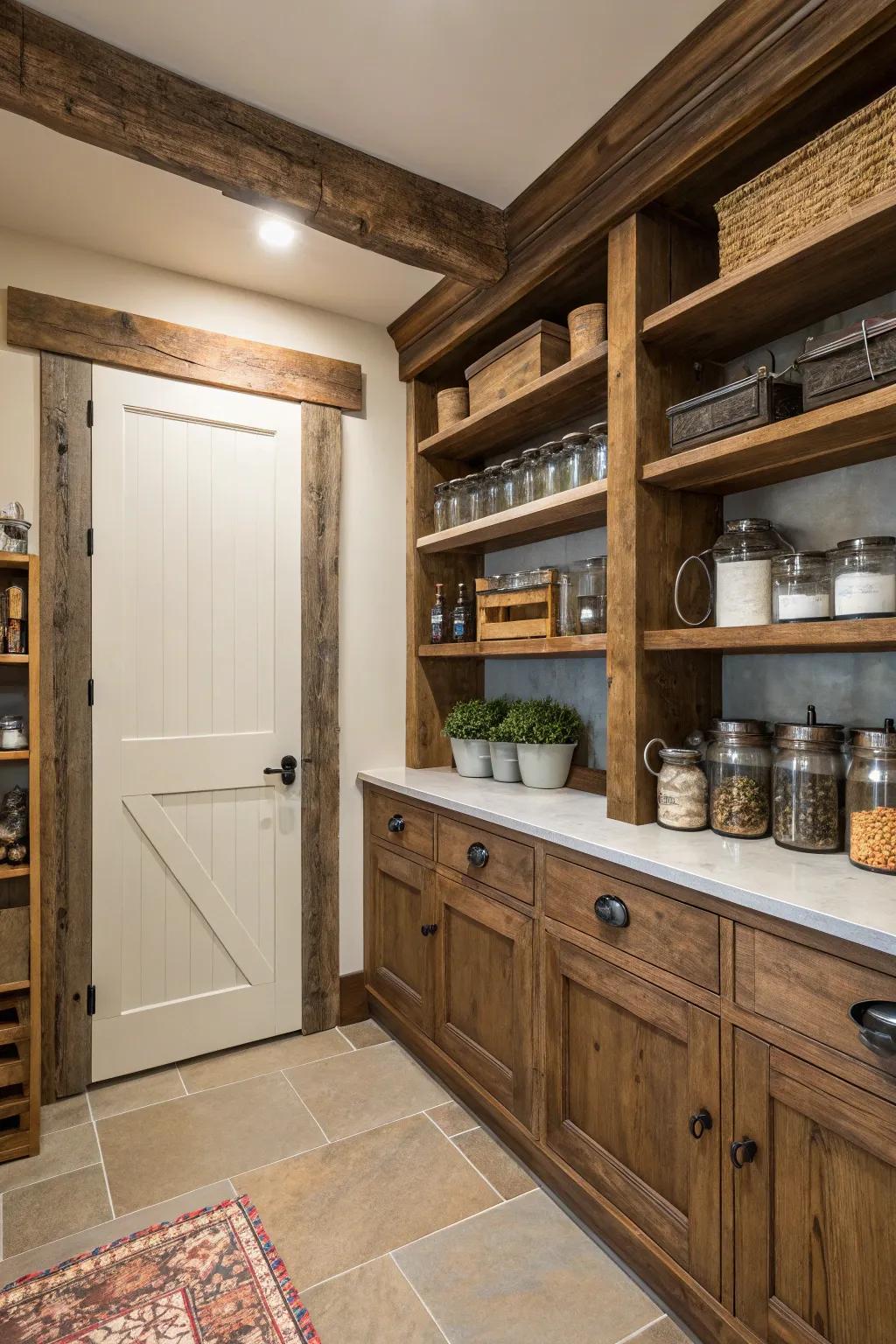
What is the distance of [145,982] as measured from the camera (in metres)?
2.55

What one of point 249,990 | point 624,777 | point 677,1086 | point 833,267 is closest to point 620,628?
point 624,777

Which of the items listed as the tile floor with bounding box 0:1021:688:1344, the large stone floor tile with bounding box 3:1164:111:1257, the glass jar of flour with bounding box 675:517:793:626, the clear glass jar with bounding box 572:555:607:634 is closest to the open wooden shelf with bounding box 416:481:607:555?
the clear glass jar with bounding box 572:555:607:634

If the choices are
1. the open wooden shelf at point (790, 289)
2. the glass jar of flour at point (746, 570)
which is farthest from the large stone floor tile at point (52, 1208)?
the open wooden shelf at point (790, 289)

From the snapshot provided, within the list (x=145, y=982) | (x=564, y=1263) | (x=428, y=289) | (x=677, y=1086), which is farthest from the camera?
(x=428, y=289)

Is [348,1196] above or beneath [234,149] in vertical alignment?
beneath

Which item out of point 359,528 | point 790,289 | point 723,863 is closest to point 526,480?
point 359,528

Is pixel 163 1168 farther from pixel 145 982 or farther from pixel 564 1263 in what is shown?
pixel 564 1263

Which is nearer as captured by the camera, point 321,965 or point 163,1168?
point 163,1168

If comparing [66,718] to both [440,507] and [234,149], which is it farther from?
[234,149]

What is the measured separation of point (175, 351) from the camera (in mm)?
2576

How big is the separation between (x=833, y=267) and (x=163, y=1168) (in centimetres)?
275

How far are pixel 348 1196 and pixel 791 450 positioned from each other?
83.3 inches

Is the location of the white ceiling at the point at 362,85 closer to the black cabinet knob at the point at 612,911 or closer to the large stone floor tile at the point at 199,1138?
the black cabinet knob at the point at 612,911

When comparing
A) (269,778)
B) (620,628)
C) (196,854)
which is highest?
(620,628)
